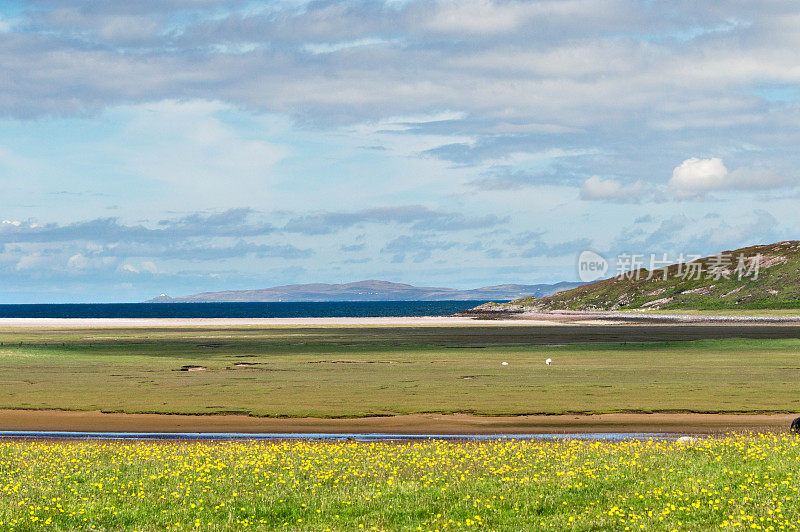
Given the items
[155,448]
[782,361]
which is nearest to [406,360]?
[782,361]

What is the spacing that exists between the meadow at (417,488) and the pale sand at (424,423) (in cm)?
955

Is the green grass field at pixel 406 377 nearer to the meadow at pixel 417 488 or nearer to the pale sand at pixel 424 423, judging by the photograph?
the pale sand at pixel 424 423

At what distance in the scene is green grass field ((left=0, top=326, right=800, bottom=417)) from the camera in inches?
1636

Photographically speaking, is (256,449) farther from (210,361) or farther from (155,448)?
(210,361)

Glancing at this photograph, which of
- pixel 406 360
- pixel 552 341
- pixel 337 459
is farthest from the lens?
pixel 552 341

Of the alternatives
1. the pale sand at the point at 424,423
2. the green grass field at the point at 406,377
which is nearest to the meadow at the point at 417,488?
the pale sand at the point at 424,423

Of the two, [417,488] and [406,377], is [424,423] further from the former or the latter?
[417,488]

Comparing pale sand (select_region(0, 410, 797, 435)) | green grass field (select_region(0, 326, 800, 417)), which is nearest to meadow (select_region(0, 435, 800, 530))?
pale sand (select_region(0, 410, 797, 435))

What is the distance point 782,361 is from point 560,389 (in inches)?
1032

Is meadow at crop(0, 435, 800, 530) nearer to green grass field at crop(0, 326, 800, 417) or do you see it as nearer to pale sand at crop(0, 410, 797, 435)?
pale sand at crop(0, 410, 797, 435)

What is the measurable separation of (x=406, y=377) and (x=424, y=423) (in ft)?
57.1

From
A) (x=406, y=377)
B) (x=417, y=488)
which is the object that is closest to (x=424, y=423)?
(x=406, y=377)

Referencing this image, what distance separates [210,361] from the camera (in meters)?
68.2

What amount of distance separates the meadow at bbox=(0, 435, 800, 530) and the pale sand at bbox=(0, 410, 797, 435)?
9546 mm
